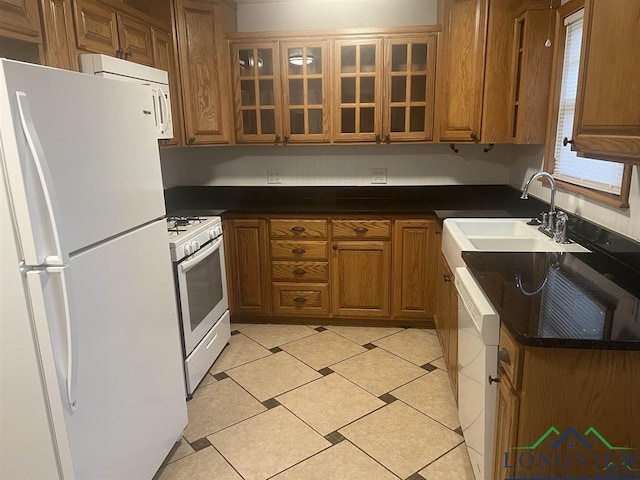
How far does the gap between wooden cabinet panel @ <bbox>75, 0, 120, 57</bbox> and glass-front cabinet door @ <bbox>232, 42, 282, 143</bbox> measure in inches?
41.3

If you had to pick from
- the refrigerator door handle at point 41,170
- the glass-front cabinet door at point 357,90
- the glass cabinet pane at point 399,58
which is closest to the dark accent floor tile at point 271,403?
the refrigerator door handle at point 41,170

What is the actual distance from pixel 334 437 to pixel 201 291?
1123 millimetres

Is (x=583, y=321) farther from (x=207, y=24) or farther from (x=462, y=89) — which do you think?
(x=207, y=24)

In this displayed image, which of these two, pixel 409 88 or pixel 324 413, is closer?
pixel 324 413

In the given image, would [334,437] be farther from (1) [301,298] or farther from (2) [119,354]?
(1) [301,298]

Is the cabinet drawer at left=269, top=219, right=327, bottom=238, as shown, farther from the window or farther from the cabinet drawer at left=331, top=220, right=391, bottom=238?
the window

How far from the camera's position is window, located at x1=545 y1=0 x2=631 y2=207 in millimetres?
2173

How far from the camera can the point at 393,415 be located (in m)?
2.38

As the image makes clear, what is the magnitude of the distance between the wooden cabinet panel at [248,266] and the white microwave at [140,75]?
905mm

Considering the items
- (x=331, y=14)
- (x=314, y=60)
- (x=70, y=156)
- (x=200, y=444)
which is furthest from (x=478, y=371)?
(x=331, y=14)

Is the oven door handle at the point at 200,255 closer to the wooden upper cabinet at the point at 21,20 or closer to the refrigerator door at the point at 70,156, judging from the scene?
the refrigerator door at the point at 70,156

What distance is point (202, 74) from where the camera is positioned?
3266 mm

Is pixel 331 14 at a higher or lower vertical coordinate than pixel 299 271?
higher

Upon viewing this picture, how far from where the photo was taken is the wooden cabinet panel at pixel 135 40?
8.11 feet
